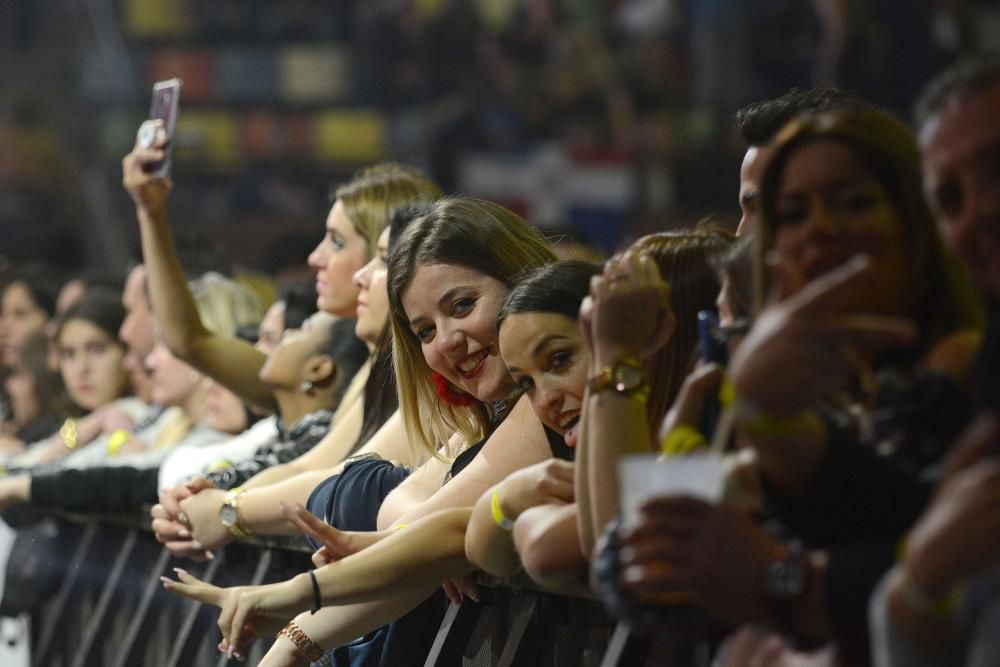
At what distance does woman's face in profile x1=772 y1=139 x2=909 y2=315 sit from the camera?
1.97 m

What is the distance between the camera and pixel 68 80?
14078 mm

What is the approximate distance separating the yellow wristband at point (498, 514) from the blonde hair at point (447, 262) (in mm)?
772

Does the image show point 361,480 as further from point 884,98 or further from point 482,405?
point 884,98

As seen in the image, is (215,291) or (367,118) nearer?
(215,291)

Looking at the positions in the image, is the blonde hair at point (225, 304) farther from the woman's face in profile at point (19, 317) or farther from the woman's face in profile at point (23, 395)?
the woman's face in profile at point (19, 317)

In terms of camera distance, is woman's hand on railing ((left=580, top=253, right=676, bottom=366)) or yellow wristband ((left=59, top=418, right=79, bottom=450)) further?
yellow wristband ((left=59, top=418, right=79, bottom=450))

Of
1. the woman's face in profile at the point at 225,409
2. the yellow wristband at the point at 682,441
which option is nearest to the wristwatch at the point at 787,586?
the yellow wristband at the point at 682,441

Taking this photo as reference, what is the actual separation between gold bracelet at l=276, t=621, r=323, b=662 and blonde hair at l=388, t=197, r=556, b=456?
41 centimetres

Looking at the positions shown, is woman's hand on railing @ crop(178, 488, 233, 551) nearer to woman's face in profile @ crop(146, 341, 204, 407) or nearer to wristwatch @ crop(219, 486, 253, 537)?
wristwatch @ crop(219, 486, 253, 537)

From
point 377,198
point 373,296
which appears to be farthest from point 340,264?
point 373,296

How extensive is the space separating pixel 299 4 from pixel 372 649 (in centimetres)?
1128

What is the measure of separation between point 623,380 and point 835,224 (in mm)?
443

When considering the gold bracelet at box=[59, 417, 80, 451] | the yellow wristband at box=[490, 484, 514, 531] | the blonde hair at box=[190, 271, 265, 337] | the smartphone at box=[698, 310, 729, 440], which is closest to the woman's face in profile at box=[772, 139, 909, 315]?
the smartphone at box=[698, 310, 729, 440]

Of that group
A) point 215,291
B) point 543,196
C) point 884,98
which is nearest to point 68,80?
point 543,196
